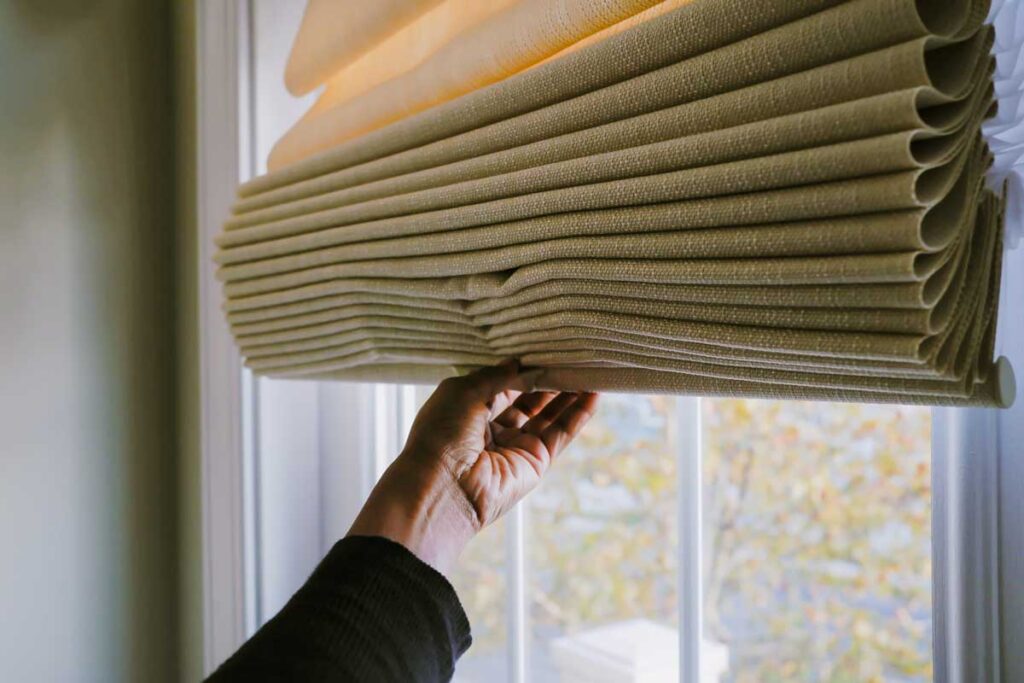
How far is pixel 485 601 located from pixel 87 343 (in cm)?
70

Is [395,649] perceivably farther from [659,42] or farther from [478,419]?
[659,42]

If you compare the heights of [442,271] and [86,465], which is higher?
[442,271]

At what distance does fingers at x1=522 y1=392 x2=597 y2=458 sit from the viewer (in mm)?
808

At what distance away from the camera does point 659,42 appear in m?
0.51

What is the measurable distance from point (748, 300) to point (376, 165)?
414mm

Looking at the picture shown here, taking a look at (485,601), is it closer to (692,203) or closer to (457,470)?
(457,470)

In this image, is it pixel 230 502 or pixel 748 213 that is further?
pixel 230 502

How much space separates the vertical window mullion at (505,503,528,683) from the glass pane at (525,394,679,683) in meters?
0.03

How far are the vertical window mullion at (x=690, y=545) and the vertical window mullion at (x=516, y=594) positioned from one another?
0.25m

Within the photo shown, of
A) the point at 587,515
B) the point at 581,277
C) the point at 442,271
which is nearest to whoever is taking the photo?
the point at 581,277

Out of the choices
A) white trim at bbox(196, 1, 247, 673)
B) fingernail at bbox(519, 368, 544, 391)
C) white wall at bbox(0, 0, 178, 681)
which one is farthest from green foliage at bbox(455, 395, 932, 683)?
white wall at bbox(0, 0, 178, 681)

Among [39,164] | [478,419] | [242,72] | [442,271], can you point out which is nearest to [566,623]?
[478,419]

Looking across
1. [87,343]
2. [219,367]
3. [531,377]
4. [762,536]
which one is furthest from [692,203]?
[87,343]

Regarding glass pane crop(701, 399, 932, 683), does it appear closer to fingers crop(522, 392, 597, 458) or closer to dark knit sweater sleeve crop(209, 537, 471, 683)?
fingers crop(522, 392, 597, 458)
